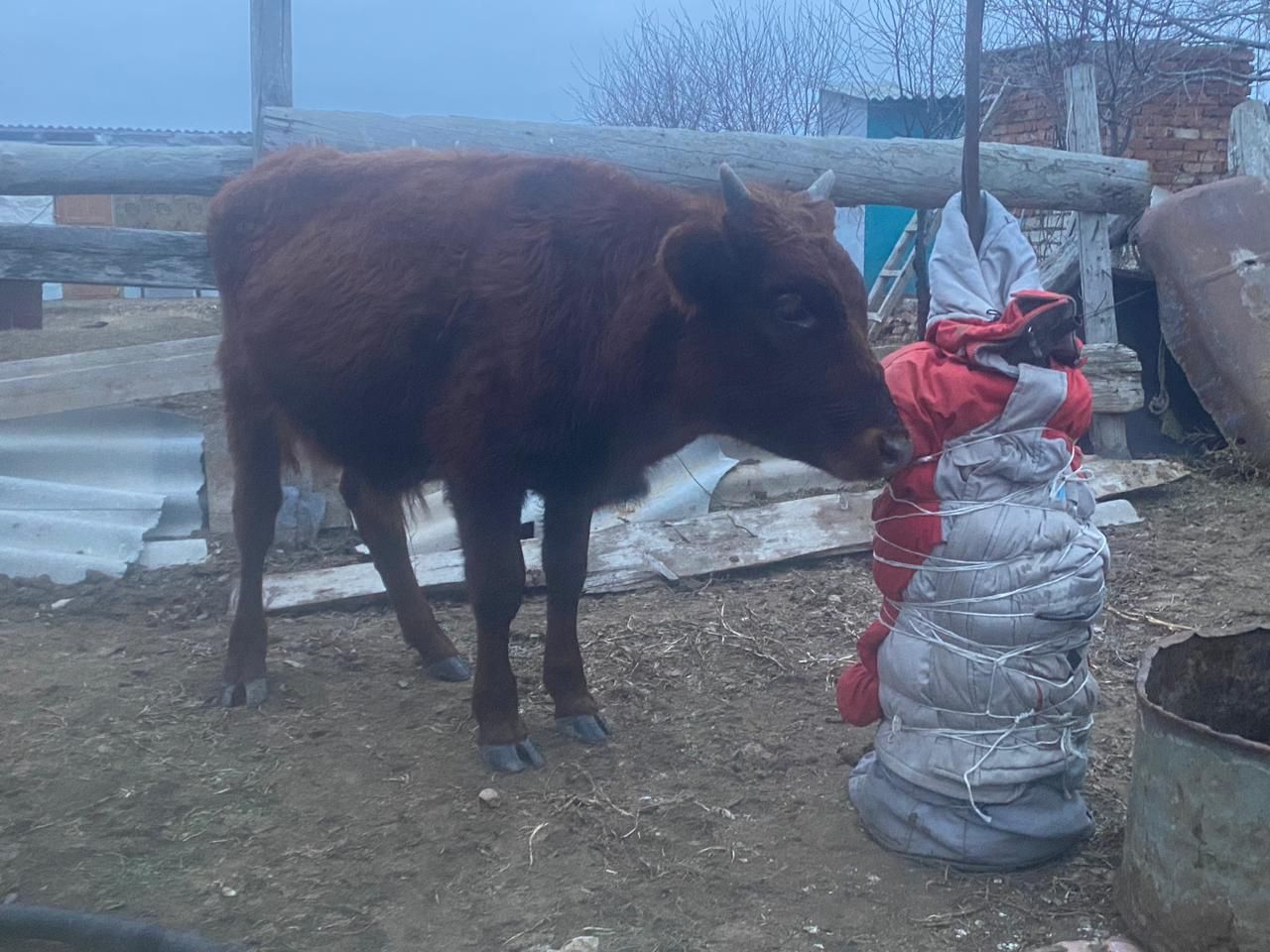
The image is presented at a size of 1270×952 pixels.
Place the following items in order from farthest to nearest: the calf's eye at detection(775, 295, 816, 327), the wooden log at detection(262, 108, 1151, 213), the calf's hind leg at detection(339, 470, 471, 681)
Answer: the wooden log at detection(262, 108, 1151, 213), the calf's hind leg at detection(339, 470, 471, 681), the calf's eye at detection(775, 295, 816, 327)

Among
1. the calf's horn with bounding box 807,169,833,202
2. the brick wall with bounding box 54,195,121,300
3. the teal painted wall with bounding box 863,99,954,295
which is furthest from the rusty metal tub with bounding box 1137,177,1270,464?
the brick wall with bounding box 54,195,121,300

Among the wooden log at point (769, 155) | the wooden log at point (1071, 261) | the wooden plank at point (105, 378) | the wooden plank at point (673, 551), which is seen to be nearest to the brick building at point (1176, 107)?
the wooden log at point (1071, 261)

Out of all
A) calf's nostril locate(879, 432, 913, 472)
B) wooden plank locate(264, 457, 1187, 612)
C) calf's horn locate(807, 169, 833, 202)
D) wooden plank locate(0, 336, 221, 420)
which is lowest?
wooden plank locate(264, 457, 1187, 612)

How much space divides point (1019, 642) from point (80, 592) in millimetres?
4501

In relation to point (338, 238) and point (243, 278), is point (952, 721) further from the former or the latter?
point (243, 278)

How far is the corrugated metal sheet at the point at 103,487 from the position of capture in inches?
242

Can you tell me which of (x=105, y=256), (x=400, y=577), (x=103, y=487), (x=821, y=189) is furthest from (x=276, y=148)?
(x=821, y=189)

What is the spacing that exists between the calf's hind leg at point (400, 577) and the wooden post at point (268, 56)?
7.35 ft

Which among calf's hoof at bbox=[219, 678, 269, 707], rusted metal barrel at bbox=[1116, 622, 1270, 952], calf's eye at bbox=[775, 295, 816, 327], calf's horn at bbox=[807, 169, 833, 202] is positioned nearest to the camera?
rusted metal barrel at bbox=[1116, 622, 1270, 952]

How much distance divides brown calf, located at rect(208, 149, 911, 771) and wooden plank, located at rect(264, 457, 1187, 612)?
95 cm

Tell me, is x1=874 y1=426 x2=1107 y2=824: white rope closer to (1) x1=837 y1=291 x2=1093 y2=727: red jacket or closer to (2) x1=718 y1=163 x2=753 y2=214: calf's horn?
(1) x1=837 y1=291 x2=1093 y2=727: red jacket

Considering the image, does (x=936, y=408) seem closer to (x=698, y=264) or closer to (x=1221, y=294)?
(x=698, y=264)

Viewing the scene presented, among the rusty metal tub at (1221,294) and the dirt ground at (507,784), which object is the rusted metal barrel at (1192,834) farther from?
the rusty metal tub at (1221,294)

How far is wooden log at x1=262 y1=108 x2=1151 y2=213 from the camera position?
20.2ft
